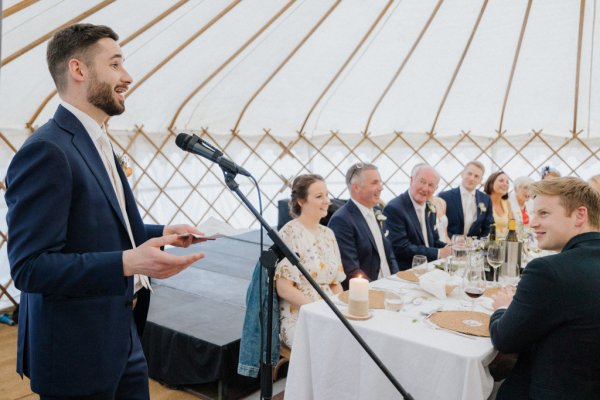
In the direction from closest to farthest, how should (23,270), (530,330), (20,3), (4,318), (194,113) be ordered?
(23,270), (530,330), (20,3), (4,318), (194,113)

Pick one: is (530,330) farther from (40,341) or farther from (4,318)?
(4,318)

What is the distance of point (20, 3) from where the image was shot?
247 cm

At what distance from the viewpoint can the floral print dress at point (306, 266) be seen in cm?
215

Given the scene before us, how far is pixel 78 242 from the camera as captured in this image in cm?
105

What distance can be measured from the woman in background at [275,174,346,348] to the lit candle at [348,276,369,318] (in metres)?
0.48

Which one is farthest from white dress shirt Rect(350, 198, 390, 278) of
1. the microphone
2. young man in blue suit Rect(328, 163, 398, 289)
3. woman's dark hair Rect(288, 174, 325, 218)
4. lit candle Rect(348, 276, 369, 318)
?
the microphone

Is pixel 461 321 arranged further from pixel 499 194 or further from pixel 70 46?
Answer: pixel 499 194

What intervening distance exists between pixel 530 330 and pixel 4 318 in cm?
339

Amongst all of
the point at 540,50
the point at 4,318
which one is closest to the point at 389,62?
the point at 540,50

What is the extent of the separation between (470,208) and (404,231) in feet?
3.94

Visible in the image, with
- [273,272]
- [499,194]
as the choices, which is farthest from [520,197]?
[273,272]

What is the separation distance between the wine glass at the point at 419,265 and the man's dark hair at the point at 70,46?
1526mm

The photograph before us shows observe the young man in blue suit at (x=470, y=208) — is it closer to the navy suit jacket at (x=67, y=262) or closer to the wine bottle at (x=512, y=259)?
the wine bottle at (x=512, y=259)

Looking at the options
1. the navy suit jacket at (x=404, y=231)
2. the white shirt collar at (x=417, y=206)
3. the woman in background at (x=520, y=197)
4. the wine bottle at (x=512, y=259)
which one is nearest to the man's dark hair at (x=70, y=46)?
the wine bottle at (x=512, y=259)
